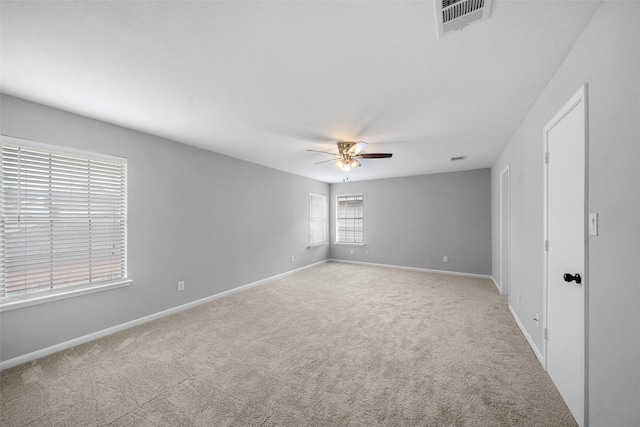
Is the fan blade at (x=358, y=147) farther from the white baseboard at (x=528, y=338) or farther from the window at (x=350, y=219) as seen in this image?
the window at (x=350, y=219)

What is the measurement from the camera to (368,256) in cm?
701

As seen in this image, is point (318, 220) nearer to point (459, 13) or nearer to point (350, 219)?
point (350, 219)

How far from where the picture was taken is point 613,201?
3.99ft

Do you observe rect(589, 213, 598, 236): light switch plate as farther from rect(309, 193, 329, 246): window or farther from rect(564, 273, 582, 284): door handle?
rect(309, 193, 329, 246): window

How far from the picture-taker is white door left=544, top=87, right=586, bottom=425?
5.06 feet

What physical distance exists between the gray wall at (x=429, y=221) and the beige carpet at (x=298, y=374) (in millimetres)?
2255

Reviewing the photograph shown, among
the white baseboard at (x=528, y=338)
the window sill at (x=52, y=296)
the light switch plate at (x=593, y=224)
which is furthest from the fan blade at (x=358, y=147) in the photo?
the window sill at (x=52, y=296)

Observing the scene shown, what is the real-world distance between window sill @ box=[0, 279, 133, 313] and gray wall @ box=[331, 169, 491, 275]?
553 centimetres

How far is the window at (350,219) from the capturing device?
7.20 meters

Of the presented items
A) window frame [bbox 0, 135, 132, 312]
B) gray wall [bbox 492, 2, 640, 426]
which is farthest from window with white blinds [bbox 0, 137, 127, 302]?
gray wall [bbox 492, 2, 640, 426]

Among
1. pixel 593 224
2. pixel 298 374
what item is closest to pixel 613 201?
pixel 593 224

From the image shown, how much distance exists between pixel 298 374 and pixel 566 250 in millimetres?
2307

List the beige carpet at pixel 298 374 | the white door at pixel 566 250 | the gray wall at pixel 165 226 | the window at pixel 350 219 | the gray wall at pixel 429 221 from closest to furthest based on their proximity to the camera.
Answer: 1. the white door at pixel 566 250
2. the beige carpet at pixel 298 374
3. the gray wall at pixel 165 226
4. the gray wall at pixel 429 221
5. the window at pixel 350 219

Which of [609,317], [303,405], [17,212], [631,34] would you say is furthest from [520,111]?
[17,212]
